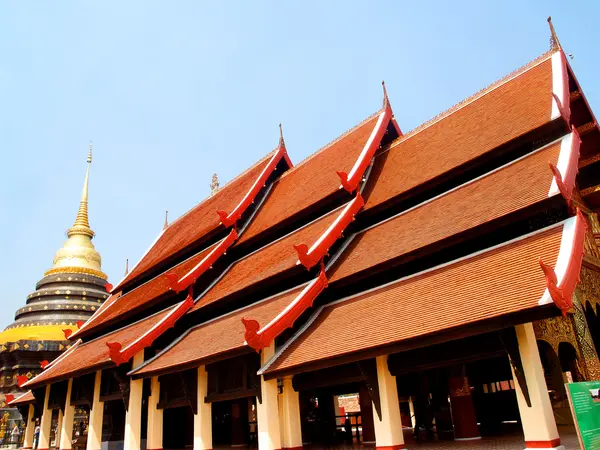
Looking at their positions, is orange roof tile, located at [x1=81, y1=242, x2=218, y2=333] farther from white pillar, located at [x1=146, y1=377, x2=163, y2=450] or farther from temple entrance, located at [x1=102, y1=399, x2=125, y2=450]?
white pillar, located at [x1=146, y1=377, x2=163, y2=450]

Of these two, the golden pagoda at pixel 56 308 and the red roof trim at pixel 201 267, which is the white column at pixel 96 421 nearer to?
the red roof trim at pixel 201 267

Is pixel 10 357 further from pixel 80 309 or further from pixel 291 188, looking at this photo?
pixel 291 188

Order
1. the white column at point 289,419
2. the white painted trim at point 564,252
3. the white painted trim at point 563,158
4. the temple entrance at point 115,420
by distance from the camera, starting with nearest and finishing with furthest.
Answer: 1. the white painted trim at point 564,252
2. the white painted trim at point 563,158
3. the white column at point 289,419
4. the temple entrance at point 115,420

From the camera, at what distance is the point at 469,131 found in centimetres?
1148

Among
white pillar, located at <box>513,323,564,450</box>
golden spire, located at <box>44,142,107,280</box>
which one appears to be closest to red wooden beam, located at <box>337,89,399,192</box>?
white pillar, located at <box>513,323,564,450</box>

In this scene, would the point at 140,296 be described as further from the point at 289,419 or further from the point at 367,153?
the point at 367,153

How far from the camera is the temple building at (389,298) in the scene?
749 cm

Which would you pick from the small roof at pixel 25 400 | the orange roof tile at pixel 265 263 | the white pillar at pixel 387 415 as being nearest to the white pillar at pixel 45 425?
the small roof at pixel 25 400

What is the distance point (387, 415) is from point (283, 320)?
2345 mm

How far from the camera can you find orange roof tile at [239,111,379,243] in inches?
515

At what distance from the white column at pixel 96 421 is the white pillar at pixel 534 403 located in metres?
10.3

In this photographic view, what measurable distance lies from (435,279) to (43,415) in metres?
13.5

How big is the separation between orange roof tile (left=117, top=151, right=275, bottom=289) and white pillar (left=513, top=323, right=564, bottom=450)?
9.32 meters

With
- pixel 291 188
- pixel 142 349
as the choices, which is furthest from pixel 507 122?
pixel 142 349
